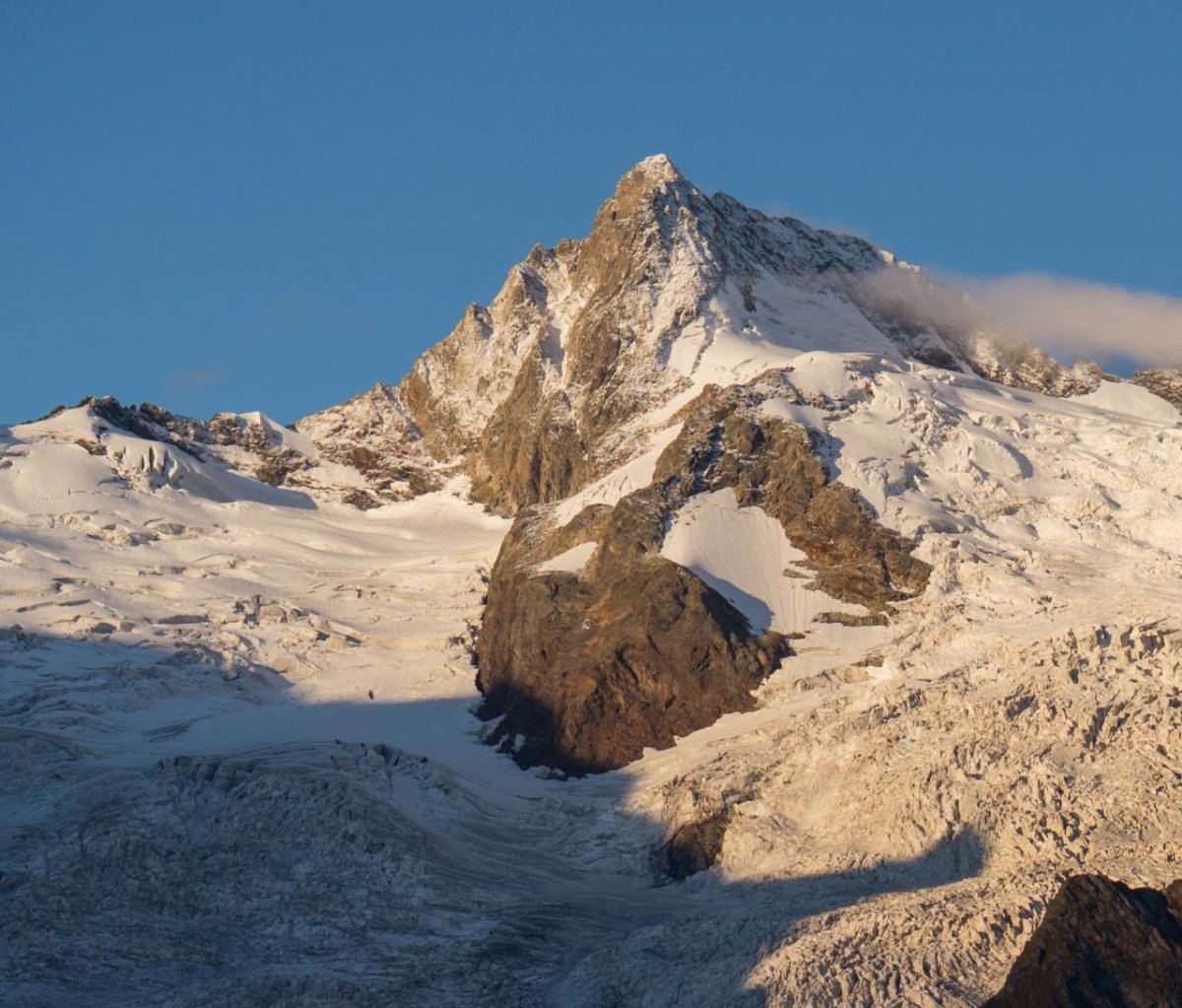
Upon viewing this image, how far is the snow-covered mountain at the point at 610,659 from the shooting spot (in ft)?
313

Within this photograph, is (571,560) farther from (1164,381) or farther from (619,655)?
(1164,381)

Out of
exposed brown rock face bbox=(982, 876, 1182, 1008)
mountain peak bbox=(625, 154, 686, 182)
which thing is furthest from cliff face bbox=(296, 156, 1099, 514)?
exposed brown rock face bbox=(982, 876, 1182, 1008)

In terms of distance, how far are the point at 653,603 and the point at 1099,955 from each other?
164 ft

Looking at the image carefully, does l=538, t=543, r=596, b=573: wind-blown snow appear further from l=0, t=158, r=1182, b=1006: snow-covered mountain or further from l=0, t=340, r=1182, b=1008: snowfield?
l=0, t=158, r=1182, b=1006: snow-covered mountain

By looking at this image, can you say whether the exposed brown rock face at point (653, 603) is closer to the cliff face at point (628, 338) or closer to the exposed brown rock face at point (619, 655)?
the exposed brown rock face at point (619, 655)

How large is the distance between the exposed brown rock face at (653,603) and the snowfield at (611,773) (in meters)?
1.62

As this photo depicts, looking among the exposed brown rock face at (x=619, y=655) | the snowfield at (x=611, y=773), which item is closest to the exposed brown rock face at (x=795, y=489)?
the snowfield at (x=611, y=773)

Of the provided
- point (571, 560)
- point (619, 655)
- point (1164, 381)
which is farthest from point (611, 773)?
point (1164, 381)

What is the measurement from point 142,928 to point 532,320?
90.3 meters

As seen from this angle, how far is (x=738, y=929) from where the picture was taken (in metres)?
90.3

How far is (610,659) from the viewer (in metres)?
126

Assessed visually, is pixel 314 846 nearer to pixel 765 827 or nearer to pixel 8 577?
pixel 765 827

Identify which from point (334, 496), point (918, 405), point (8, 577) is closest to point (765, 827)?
point (918, 405)

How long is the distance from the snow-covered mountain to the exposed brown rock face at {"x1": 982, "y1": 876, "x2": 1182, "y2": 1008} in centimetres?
349
